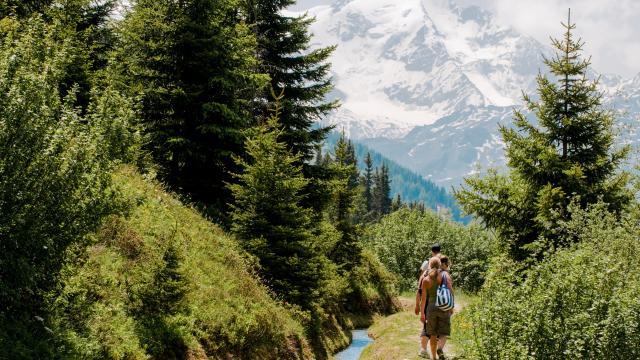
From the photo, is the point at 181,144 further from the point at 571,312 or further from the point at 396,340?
the point at 571,312

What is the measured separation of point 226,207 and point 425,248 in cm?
4706

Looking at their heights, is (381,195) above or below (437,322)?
above

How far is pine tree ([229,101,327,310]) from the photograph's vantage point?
19000 millimetres

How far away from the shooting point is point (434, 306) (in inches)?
531

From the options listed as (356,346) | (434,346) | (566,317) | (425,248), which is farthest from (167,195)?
(425,248)

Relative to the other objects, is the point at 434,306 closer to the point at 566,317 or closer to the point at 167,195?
the point at 566,317

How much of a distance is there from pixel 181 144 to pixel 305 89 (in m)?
7.69

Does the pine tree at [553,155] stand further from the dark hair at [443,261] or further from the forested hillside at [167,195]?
the dark hair at [443,261]

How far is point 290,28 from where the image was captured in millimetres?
26469

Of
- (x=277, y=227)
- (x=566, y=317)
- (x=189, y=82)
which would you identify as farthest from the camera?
(x=189, y=82)

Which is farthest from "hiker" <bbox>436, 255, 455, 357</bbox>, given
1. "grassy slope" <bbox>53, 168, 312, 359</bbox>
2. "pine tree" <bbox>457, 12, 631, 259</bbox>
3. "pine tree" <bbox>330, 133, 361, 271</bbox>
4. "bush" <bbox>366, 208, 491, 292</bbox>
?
"bush" <bbox>366, 208, 491, 292</bbox>

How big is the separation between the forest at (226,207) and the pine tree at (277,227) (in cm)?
7

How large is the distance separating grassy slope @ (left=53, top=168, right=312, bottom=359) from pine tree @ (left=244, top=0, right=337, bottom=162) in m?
8.58

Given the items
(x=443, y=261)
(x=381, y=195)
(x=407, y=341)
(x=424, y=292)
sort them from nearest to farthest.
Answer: (x=424, y=292) → (x=443, y=261) → (x=407, y=341) → (x=381, y=195)
